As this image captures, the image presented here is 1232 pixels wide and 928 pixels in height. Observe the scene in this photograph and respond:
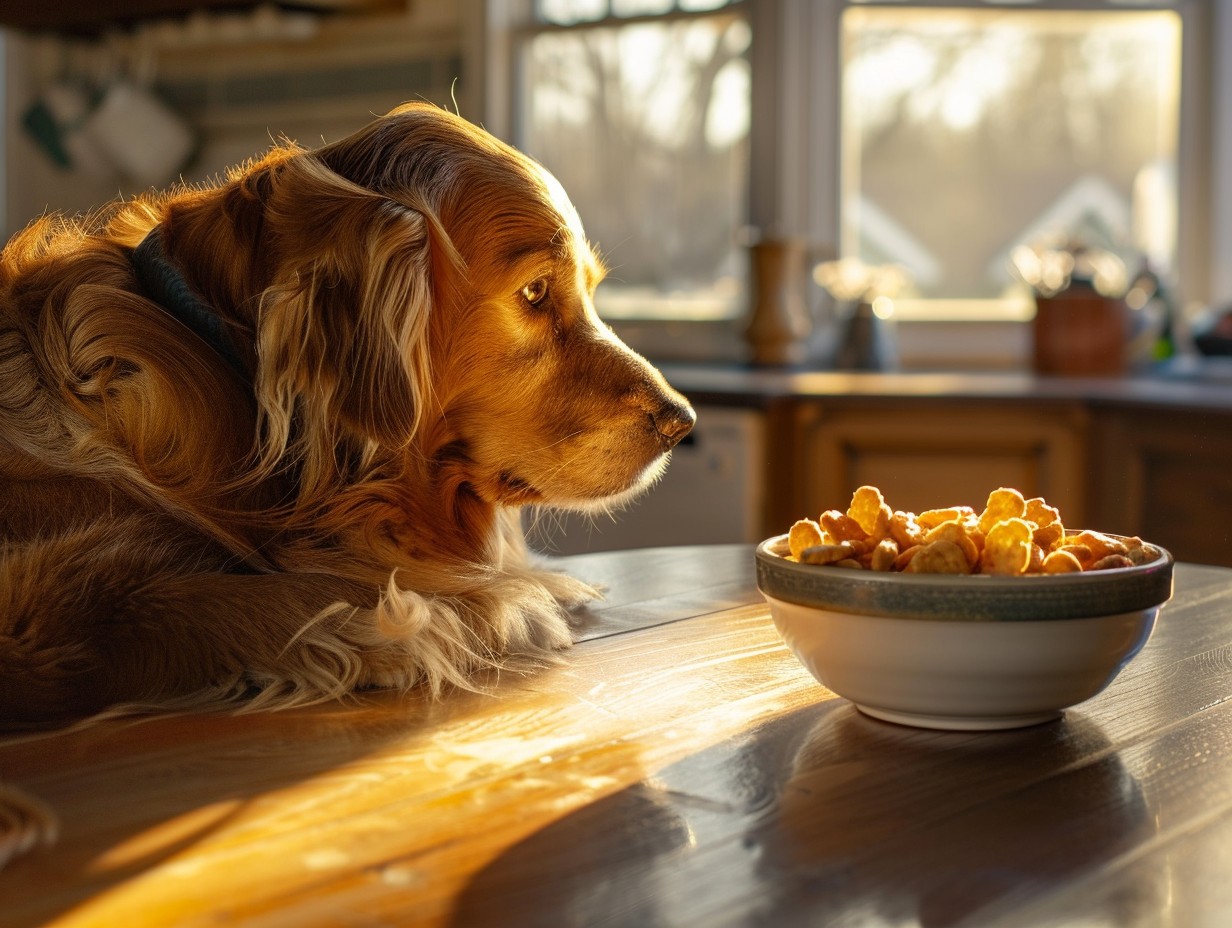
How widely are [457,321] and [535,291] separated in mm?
88

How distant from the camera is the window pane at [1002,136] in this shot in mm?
3732

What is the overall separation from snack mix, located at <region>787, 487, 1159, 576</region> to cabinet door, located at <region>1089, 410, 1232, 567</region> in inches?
76.2

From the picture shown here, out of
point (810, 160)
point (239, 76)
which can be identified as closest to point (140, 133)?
point (239, 76)

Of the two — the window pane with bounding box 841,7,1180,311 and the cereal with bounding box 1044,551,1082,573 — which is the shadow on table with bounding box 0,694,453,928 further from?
the window pane with bounding box 841,7,1180,311

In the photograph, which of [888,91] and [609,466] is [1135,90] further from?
[609,466]

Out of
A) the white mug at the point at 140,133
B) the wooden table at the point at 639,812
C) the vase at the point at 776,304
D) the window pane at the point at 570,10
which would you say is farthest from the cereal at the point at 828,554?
the white mug at the point at 140,133

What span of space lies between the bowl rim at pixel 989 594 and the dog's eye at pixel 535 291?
0.54 meters

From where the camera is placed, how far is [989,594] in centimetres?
80

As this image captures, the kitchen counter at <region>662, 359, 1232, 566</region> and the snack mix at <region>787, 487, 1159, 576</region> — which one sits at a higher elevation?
the snack mix at <region>787, 487, 1159, 576</region>

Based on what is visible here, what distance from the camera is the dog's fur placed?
998 millimetres

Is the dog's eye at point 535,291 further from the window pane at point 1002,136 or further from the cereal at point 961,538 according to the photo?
the window pane at point 1002,136

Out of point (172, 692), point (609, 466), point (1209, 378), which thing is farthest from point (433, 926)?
point (1209, 378)

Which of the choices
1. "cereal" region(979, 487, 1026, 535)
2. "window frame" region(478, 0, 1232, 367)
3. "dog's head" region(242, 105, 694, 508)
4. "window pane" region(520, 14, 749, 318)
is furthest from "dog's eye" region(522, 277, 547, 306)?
"window pane" region(520, 14, 749, 318)

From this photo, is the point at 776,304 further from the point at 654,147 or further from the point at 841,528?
the point at 841,528
